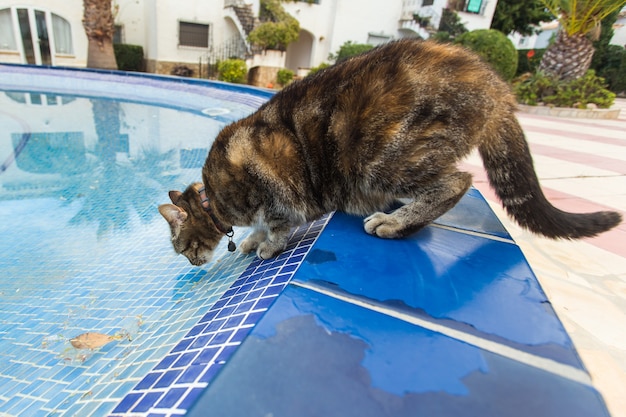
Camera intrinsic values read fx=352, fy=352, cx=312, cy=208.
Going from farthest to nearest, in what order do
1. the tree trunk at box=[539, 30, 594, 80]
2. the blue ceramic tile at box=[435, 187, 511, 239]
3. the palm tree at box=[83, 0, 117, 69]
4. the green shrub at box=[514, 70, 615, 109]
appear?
1. the palm tree at box=[83, 0, 117, 69]
2. the tree trunk at box=[539, 30, 594, 80]
3. the green shrub at box=[514, 70, 615, 109]
4. the blue ceramic tile at box=[435, 187, 511, 239]

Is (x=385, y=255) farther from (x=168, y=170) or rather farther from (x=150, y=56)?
(x=150, y=56)

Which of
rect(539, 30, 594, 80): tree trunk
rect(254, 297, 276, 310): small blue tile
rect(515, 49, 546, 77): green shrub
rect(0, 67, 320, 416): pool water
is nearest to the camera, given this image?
rect(254, 297, 276, 310): small blue tile

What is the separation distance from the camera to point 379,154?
1.68m

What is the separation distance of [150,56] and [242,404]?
1894 centimetres

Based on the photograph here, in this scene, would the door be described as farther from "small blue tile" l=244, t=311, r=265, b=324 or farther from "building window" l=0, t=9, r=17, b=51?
Answer: "small blue tile" l=244, t=311, r=265, b=324

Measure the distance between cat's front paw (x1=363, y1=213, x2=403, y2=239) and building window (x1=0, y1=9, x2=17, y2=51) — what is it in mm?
18480

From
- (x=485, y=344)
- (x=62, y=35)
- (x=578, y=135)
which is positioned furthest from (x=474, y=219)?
(x=62, y=35)

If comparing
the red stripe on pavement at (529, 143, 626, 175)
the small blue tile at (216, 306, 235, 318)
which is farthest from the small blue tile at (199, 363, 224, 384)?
the red stripe on pavement at (529, 143, 626, 175)

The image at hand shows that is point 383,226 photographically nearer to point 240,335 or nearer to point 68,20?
point 240,335

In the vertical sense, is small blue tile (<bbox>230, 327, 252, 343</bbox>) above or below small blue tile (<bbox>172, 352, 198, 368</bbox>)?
above

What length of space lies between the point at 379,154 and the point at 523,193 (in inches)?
27.7

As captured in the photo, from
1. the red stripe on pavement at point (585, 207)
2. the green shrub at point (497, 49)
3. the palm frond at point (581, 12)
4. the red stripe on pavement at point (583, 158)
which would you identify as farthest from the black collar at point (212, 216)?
the green shrub at point (497, 49)

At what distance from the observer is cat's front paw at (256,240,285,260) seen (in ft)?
5.86

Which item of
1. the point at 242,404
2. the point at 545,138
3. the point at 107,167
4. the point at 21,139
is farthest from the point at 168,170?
the point at 545,138
